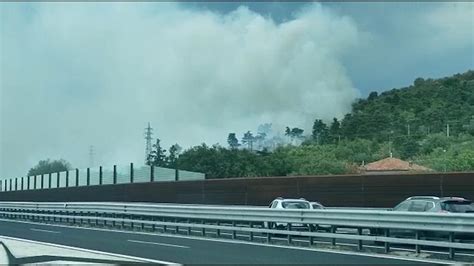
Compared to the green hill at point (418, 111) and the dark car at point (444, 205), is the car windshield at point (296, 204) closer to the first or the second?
the dark car at point (444, 205)

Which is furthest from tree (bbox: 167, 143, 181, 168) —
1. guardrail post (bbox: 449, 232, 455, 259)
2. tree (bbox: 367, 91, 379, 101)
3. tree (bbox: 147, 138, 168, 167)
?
guardrail post (bbox: 449, 232, 455, 259)

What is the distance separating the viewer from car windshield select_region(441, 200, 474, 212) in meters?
21.2

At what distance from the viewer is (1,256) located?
15797 mm

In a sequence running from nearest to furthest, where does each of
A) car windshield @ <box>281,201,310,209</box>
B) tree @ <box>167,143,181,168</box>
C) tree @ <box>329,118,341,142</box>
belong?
car windshield @ <box>281,201,310,209</box> < tree @ <box>167,143,181,168</box> < tree @ <box>329,118,341,142</box>

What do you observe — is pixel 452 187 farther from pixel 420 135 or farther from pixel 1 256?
pixel 420 135

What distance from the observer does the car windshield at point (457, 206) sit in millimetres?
21219

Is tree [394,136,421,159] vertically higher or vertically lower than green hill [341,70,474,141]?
lower

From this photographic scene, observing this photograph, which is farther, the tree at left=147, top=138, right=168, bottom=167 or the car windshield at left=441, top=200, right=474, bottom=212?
the tree at left=147, top=138, right=168, bottom=167

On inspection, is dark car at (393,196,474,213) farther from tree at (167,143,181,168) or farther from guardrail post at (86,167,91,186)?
tree at (167,143,181,168)

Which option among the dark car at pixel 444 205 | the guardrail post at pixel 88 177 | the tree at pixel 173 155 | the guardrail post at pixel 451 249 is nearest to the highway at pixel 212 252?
the guardrail post at pixel 451 249

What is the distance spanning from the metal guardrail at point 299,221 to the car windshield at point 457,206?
10.0ft

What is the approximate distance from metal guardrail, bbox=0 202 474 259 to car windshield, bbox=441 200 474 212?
10.0 ft

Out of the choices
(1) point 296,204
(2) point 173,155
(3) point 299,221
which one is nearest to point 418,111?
(2) point 173,155

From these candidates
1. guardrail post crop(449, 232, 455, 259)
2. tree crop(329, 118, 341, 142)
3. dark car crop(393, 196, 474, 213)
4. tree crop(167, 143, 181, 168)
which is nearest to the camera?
guardrail post crop(449, 232, 455, 259)
